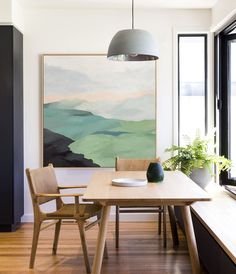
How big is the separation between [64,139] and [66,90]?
57cm

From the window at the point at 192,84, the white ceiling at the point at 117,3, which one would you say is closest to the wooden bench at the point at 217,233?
the window at the point at 192,84

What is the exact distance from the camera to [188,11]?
196 inches

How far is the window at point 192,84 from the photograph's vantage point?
5.06 meters

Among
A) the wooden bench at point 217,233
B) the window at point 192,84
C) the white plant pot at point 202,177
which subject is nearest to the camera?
the wooden bench at point 217,233

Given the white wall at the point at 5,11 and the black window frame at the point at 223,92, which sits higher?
the white wall at the point at 5,11

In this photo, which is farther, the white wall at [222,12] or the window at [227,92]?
the window at [227,92]

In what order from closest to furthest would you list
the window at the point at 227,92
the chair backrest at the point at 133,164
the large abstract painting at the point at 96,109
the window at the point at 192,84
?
the chair backrest at the point at 133,164 → the window at the point at 227,92 → the large abstract painting at the point at 96,109 → the window at the point at 192,84

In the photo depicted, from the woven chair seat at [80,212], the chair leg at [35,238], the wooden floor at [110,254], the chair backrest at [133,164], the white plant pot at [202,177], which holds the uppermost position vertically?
the chair backrest at [133,164]

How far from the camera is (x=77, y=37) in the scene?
4961mm

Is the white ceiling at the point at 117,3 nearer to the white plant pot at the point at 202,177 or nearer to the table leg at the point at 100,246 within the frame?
the white plant pot at the point at 202,177

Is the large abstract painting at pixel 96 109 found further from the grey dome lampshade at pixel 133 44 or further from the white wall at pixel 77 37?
the grey dome lampshade at pixel 133 44

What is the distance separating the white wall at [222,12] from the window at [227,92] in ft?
0.32

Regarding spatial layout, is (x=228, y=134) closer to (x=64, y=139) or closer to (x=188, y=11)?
(x=188, y=11)

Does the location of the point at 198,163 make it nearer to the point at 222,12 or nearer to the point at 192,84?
the point at 192,84
